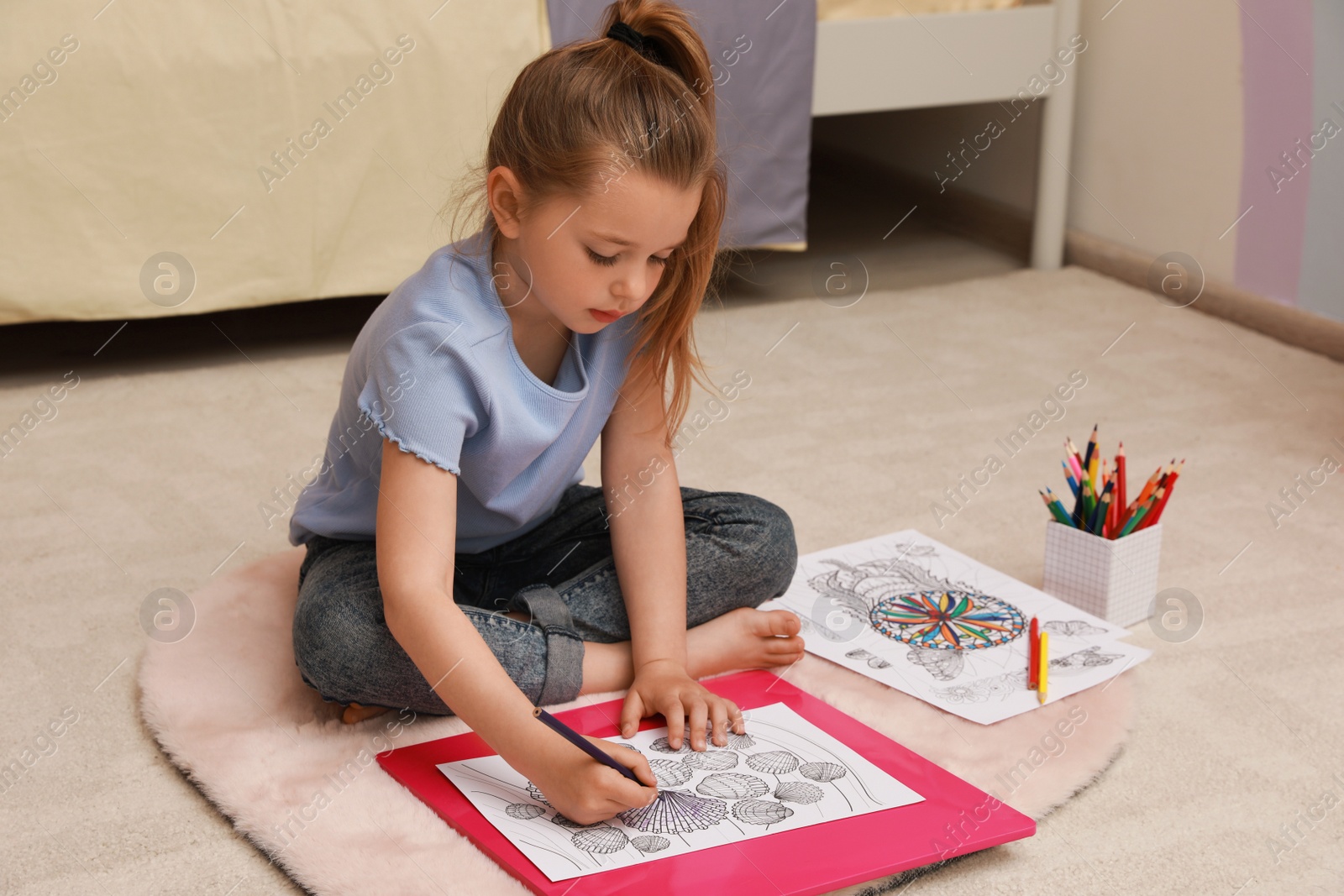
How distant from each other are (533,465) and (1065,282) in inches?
53.5

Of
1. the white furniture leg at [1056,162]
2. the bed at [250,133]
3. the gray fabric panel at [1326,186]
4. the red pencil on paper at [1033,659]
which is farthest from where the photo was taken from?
the white furniture leg at [1056,162]

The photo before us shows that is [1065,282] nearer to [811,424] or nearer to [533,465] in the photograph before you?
[811,424]

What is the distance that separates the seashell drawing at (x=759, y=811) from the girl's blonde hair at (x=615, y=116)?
365 millimetres

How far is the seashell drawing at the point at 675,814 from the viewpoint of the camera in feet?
2.46

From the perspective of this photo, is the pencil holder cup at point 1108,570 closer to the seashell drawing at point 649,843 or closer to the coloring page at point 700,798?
the coloring page at point 700,798

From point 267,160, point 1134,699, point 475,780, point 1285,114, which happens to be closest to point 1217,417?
point 1285,114

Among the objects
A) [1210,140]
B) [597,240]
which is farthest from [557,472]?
[1210,140]

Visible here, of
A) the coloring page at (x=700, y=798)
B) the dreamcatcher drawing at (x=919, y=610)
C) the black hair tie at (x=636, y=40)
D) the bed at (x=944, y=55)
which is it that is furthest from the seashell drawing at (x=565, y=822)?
the bed at (x=944, y=55)

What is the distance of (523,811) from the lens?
76cm

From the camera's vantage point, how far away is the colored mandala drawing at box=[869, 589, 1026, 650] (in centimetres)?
100

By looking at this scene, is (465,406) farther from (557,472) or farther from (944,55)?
(944,55)

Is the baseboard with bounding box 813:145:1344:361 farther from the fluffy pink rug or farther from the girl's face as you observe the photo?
the girl's face

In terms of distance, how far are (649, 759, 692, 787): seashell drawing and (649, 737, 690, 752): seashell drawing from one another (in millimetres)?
15

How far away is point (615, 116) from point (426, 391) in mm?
198
